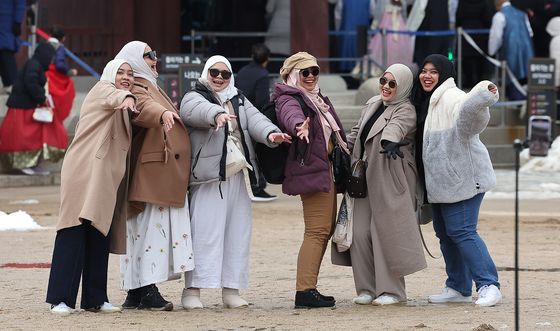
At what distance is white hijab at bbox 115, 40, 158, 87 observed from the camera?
10078mm

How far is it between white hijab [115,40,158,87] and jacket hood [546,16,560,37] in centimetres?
1225

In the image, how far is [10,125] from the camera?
62.1 feet

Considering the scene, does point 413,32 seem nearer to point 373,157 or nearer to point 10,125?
point 10,125

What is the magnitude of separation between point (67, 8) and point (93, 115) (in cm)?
1301

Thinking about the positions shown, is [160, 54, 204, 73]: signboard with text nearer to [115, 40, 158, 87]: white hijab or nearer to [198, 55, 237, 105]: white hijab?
[198, 55, 237, 105]: white hijab

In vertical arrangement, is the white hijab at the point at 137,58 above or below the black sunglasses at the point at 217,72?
above

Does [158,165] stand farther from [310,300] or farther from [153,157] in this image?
[310,300]

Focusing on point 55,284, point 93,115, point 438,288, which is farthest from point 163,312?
point 438,288

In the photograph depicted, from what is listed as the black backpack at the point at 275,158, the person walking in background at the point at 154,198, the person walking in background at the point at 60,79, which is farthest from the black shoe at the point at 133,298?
the person walking in background at the point at 60,79

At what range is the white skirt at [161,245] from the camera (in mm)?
10070

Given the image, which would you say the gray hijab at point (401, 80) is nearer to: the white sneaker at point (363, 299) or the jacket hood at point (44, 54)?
the white sneaker at point (363, 299)

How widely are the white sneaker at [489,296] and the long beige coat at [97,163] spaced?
2.49m

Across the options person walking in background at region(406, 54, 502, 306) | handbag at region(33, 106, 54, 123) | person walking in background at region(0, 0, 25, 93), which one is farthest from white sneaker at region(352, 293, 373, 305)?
person walking in background at region(0, 0, 25, 93)

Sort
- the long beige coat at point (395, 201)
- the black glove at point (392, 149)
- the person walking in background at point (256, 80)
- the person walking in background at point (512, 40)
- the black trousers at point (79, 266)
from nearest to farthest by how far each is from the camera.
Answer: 1. the black trousers at point (79, 266)
2. the black glove at point (392, 149)
3. the long beige coat at point (395, 201)
4. the person walking in background at point (256, 80)
5. the person walking in background at point (512, 40)
